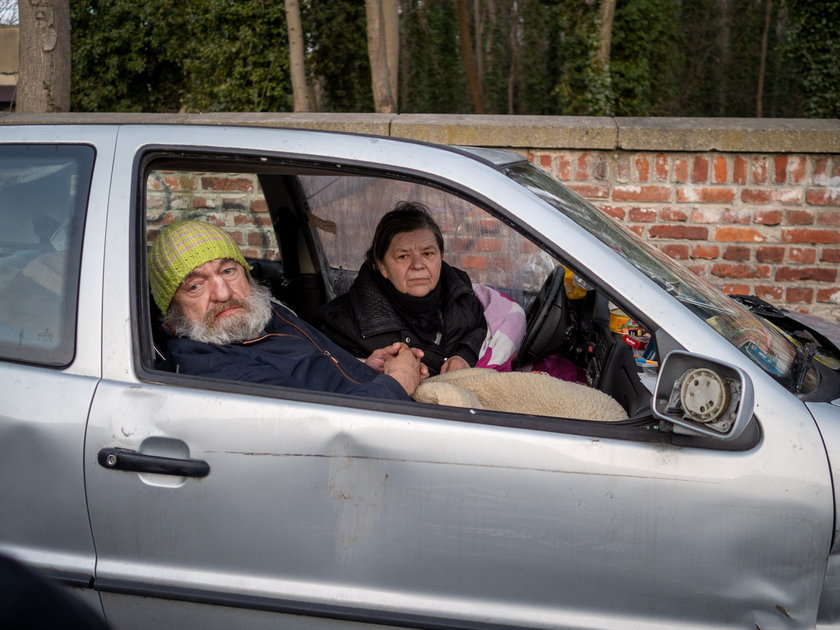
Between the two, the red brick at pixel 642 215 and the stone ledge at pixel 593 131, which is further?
the red brick at pixel 642 215

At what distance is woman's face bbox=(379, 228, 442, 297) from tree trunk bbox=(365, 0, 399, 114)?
5.64 meters

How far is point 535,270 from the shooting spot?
134 inches

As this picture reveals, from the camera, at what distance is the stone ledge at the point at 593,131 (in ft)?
16.9

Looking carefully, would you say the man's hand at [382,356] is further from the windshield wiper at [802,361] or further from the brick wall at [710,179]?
the brick wall at [710,179]

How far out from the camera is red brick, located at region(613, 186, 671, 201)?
17.6 ft

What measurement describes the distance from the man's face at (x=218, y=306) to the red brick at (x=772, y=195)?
3.64 m

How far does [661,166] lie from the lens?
532 cm

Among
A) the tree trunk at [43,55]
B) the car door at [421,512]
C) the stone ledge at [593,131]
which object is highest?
the tree trunk at [43,55]

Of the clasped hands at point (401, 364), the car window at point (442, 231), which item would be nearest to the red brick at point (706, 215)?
the car window at point (442, 231)

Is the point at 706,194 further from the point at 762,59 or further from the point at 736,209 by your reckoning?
the point at 762,59

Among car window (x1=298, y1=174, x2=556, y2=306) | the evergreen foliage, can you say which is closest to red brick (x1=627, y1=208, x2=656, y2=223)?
car window (x1=298, y1=174, x2=556, y2=306)

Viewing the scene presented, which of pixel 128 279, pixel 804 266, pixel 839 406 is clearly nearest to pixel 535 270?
pixel 839 406

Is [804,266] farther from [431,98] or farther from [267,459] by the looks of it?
[431,98]

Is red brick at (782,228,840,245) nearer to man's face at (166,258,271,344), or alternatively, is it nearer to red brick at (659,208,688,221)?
red brick at (659,208,688,221)
